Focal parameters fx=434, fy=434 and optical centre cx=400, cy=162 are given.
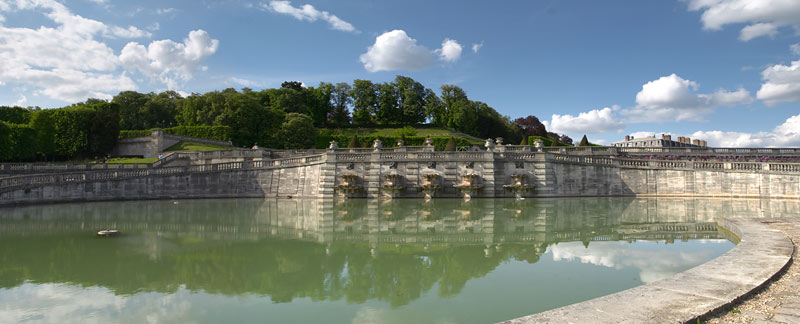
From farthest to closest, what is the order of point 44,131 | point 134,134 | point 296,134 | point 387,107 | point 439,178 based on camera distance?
1. point 387,107
2. point 296,134
3. point 134,134
4. point 44,131
5. point 439,178

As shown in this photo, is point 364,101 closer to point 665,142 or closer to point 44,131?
point 44,131

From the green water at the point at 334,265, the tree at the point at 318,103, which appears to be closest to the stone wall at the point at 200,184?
the green water at the point at 334,265

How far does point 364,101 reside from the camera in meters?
75.8

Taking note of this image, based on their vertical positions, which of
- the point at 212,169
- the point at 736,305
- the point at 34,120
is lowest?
the point at 736,305

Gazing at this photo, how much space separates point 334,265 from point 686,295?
6.47 meters

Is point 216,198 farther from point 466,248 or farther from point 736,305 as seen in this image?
point 736,305

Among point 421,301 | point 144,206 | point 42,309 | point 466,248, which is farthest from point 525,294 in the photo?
point 144,206

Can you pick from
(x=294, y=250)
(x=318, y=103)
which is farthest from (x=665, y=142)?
(x=294, y=250)

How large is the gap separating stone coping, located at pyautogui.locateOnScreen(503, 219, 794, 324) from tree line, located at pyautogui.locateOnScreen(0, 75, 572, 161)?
162ft

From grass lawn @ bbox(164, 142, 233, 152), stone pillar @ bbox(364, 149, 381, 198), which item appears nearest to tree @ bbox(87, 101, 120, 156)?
grass lawn @ bbox(164, 142, 233, 152)

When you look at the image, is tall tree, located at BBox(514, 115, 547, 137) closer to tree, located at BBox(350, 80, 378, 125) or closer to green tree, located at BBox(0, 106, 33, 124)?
tree, located at BBox(350, 80, 378, 125)

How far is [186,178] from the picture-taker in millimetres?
28906

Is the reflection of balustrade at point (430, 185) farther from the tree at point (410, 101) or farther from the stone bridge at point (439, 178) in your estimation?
the tree at point (410, 101)

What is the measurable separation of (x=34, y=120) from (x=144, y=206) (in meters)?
29.8
